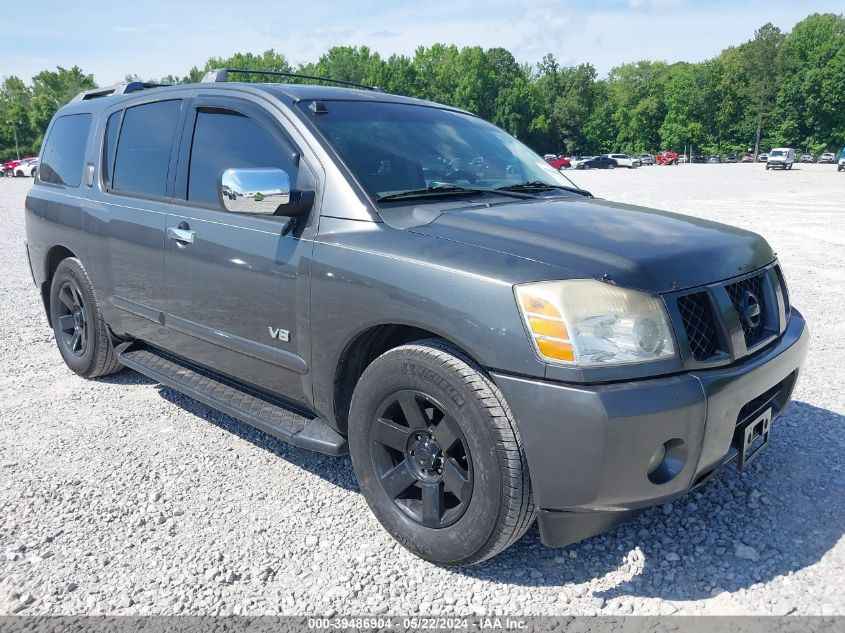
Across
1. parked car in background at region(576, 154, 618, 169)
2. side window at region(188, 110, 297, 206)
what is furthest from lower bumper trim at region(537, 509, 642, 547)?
parked car in background at region(576, 154, 618, 169)

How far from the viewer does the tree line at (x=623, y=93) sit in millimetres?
79000

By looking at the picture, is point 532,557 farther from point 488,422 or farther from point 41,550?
point 41,550

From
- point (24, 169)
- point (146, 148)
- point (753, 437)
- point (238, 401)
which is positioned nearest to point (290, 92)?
point (146, 148)

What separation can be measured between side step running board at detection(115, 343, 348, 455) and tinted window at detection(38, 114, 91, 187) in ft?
4.38

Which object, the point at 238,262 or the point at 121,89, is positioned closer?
the point at 238,262

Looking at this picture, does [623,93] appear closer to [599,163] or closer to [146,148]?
[599,163]

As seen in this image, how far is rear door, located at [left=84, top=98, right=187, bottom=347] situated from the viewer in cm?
376

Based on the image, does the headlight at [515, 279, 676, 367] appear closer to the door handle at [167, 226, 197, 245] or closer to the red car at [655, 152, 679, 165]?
the door handle at [167, 226, 197, 245]

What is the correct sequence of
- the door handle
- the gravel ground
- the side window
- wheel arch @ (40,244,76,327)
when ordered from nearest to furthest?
the gravel ground → the side window → the door handle → wheel arch @ (40,244,76,327)

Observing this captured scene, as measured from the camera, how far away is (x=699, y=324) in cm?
235

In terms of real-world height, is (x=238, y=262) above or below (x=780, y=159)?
above

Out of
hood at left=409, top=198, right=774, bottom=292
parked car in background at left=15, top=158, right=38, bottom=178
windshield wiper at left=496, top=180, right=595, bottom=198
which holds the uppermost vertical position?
windshield wiper at left=496, top=180, right=595, bottom=198

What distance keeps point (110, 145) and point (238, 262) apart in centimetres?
186

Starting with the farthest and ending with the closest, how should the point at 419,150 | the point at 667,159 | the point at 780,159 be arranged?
1. the point at 667,159
2. the point at 780,159
3. the point at 419,150
